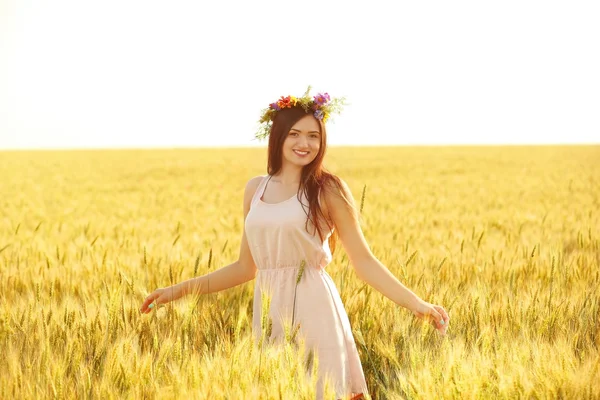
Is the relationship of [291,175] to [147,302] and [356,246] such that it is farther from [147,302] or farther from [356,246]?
[147,302]

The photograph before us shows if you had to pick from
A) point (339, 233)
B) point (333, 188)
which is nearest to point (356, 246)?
point (339, 233)

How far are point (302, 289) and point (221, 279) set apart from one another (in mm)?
426

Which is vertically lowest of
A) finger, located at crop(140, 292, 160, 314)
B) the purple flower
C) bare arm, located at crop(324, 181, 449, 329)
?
finger, located at crop(140, 292, 160, 314)

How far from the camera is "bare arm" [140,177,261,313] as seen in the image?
2.30m

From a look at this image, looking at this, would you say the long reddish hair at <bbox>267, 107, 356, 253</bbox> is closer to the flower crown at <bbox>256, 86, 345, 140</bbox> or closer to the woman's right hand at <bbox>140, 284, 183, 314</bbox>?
the flower crown at <bbox>256, 86, 345, 140</bbox>

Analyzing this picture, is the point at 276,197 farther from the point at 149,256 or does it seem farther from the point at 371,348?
the point at 149,256

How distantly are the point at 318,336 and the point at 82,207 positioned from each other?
21.4 feet

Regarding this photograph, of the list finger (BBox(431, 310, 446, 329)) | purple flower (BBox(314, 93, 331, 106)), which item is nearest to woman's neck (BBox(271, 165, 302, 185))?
purple flower (BBox(314, 93, 331, 106))

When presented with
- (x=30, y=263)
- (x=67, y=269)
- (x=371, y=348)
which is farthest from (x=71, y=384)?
(x=30, y=263)

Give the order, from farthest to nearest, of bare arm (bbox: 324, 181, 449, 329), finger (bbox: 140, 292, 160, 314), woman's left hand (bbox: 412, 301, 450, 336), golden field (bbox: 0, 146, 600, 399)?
finger (bbox: 140, 292, 160, 314)
bare arm (bbox: 324, 181, 449, 329)
woman's left hand (bbox: 412, 301, 450, 336)
golden field (bbox: 0, 146, 600, 399)

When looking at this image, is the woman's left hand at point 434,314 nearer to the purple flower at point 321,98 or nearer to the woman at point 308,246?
the woman at point 308,246

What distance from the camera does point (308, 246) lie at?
219 centimetres

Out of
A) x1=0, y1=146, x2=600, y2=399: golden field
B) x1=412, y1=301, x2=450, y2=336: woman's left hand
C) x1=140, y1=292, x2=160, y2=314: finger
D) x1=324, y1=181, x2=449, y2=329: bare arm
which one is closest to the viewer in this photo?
x1=0, y1=146, x2=600, y2=399: golden field

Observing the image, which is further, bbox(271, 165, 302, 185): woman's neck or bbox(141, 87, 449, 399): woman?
bbox(271, 165, 302, 185): woman's neck
